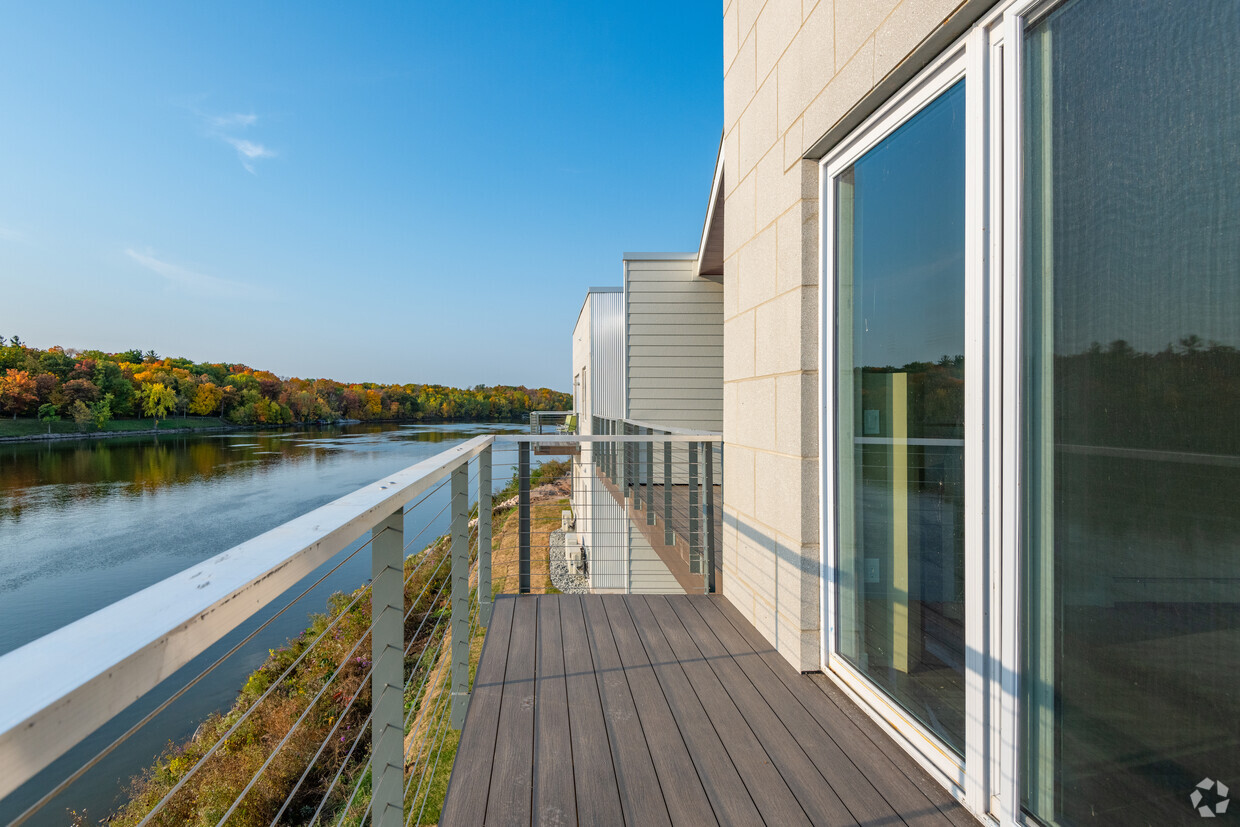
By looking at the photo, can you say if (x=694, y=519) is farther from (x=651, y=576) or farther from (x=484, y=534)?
(x=651, y=576)

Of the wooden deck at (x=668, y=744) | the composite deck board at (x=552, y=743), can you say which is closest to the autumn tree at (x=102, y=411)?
the wooden deck at (x=668, y=744)

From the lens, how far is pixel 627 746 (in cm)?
173

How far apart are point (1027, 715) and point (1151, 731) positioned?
0.27 m

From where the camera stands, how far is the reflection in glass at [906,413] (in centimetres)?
149

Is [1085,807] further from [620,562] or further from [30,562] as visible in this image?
[30,562]

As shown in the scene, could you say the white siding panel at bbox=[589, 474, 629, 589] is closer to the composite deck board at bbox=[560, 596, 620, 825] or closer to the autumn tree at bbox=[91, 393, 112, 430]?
the composite deck board at bbox=[560, 596, 620, 825]

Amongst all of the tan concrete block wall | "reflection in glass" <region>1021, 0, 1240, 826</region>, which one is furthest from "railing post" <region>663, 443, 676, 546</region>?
"reflection in glass" <region>1021, 0, 1240, 826</region>

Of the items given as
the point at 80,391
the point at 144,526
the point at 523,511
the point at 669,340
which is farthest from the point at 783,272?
the point at 80,391

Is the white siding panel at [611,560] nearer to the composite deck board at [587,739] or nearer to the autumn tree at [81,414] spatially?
the composite deck board at [587,739]

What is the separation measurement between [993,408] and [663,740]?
1.31m

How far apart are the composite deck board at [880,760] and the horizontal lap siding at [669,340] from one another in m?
4.56

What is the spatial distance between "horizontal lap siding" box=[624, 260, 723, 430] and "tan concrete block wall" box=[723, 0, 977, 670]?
11.7ft

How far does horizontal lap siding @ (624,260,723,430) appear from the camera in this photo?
661cm

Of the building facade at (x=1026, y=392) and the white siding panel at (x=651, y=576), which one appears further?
the white siding panel at (x=651, y=576)
